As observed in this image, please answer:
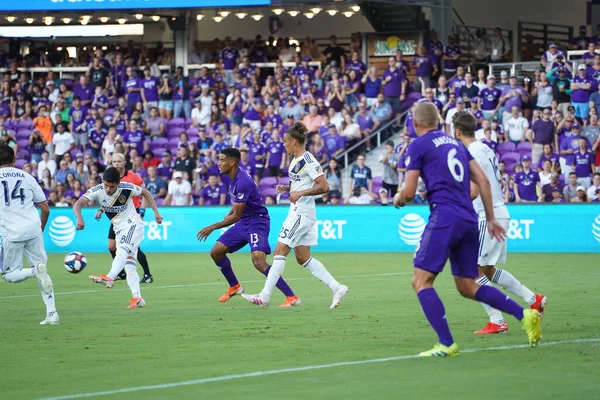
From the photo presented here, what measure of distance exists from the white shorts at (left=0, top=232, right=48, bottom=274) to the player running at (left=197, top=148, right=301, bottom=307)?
90.3 inches

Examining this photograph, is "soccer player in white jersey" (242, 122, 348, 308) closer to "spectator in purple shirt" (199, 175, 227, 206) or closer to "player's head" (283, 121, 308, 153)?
"player's head" (283, 121, 308, 153)

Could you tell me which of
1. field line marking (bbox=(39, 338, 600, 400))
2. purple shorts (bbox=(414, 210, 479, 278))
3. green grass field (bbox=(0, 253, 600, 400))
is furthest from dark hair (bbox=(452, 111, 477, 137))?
field line marking (bbox=(39, 338, 600, 400))

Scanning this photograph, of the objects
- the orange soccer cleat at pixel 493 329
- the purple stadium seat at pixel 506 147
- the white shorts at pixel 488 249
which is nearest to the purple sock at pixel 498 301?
the orange soccer cleat at pixel 493 329

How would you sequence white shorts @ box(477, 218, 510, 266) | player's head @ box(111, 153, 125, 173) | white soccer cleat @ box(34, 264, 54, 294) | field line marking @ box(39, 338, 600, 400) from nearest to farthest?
field line marking @ box(39, 338, 600, 400), white shorts @ box(477, 218, 510, 266), white soccer cleat @ box(34, 264, 54, 294), player's head @ box(111, 153, 125, 173)

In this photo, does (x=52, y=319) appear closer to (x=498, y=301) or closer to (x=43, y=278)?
(x=43, y=278)

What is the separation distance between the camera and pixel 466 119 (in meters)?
10.7

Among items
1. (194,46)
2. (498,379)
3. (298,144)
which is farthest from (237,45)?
(498,379)

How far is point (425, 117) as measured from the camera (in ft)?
29.9

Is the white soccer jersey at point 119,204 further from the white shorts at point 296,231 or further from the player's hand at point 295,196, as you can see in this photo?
the player's hand at point 295,196

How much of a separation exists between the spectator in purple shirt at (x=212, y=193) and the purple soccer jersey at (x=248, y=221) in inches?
573

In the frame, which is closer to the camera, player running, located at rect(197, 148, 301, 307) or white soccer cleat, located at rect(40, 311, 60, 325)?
white soccer cleat, located at rect(40, 311, 60, 325)

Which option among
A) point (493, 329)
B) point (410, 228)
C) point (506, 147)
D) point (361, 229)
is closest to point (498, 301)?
point (493, 329)

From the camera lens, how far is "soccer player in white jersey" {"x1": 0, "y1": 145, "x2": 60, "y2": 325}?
477 inches

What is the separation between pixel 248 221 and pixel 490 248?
406 centimetres
